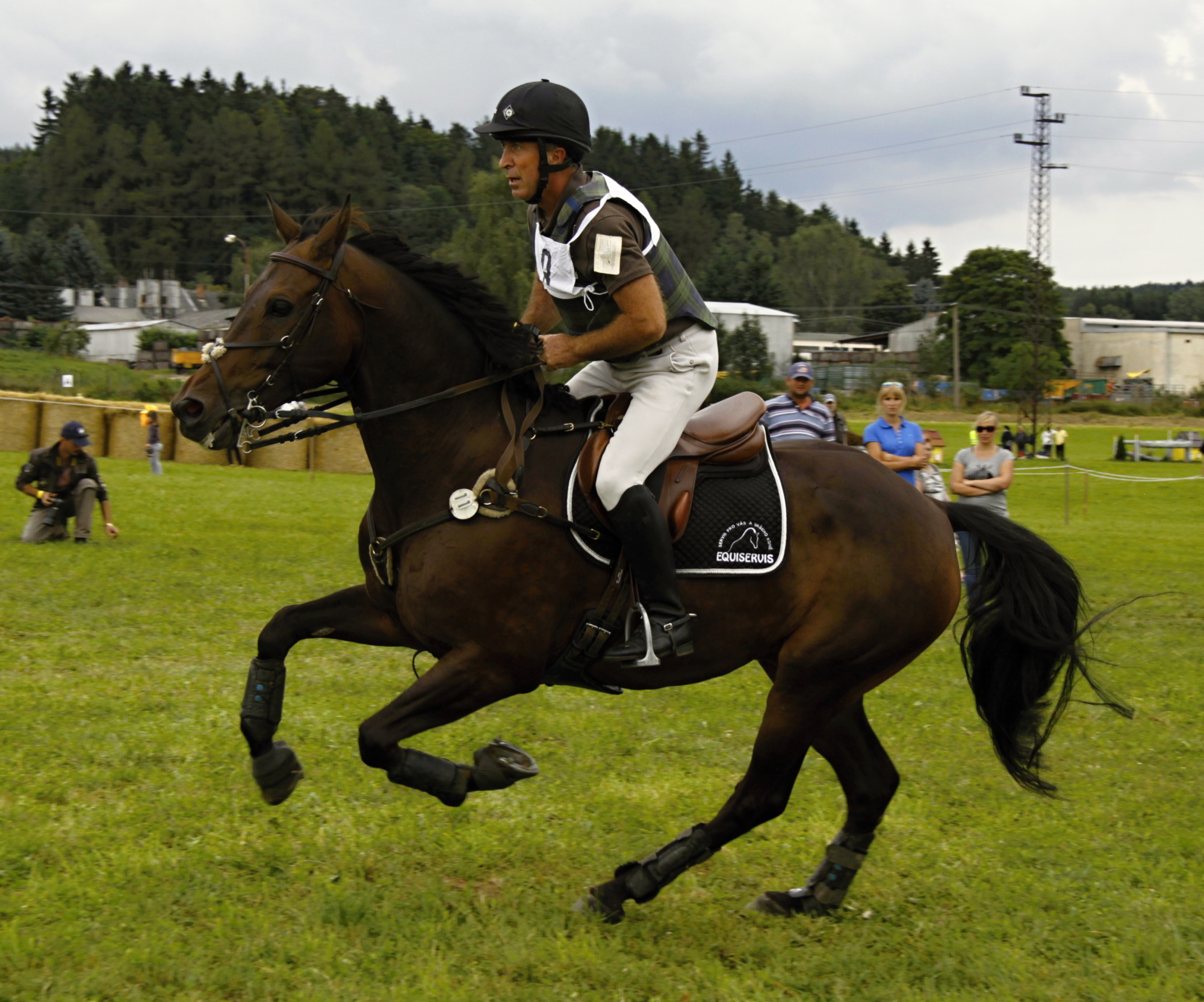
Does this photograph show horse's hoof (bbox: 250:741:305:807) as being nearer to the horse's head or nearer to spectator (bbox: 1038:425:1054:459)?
the horse's head

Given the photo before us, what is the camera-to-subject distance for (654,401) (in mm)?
4512

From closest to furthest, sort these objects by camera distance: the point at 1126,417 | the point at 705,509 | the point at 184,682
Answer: the point at 705,509 < the point at 184,682 < the point at 1126,417

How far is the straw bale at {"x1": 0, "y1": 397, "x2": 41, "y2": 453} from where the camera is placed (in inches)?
1176

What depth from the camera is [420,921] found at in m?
4.45

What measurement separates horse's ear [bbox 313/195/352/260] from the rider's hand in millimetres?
840

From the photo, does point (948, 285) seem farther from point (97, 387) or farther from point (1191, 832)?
point (1191, 832)

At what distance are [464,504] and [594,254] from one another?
1.05 meters

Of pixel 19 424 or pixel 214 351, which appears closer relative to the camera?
pixel 214 351

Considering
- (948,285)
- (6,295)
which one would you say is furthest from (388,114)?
(948,285)

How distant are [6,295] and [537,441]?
322 ft

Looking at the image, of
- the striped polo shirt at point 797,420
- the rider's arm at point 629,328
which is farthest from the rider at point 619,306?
the striped polo shirt at point 797,420

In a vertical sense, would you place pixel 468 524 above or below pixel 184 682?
above

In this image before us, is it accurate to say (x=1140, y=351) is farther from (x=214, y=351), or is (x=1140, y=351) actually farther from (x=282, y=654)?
(x=214, y=351)

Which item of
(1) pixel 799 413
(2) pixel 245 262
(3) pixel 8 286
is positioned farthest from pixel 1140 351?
(3) pixel 8 286
